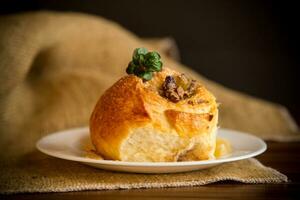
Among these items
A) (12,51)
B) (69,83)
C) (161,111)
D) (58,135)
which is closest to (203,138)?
(161,111)

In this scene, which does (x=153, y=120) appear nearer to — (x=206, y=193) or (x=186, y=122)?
(x=186, y=122)

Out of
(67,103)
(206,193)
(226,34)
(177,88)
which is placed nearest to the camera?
(206,193)

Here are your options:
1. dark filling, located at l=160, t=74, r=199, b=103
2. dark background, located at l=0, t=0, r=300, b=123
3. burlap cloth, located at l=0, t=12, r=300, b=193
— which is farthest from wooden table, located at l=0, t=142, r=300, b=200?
dark background, located at l=0, t=0, r=300, b=123

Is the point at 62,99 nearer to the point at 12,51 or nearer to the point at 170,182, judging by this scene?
the point at 12,51

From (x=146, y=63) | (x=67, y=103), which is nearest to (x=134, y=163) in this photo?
(x=146, y=63)

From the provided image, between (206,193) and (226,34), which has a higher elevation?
(226,34)

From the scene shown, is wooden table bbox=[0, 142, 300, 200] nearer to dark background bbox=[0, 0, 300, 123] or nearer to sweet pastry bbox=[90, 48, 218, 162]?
sweet pastry bbox=[90, 48, 218, 162]

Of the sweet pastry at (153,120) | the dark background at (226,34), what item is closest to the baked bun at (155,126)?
the sweet pastry at (153,120)
